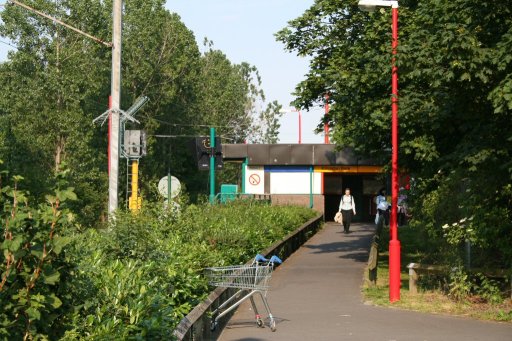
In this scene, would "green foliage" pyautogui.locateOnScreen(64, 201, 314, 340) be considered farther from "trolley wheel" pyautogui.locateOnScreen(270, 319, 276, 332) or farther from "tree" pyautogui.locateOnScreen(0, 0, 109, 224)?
"tree" pyautogui.locateOnScreen(0, 0, 109, 224)

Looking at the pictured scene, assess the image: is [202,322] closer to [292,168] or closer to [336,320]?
[336,320]

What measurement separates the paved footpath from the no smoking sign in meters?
30.5

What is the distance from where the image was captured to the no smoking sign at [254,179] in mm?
51625

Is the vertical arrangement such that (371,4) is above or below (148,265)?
above

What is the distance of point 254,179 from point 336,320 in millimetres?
38110

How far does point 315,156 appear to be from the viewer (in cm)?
5131

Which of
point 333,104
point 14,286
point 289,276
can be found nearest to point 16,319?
point 14,286

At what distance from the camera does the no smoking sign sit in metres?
51.6

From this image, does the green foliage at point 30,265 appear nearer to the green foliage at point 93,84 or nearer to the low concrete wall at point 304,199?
the low concrete wall at point 304,199

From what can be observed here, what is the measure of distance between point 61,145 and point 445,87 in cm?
5076

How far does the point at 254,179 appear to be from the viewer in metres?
51.7

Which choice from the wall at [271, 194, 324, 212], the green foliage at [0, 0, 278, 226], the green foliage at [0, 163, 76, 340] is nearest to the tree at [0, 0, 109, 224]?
the green foliage at [0, 0, 278, 226]

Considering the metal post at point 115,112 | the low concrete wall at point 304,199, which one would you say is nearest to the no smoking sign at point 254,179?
the low concrete wall at point 304,199

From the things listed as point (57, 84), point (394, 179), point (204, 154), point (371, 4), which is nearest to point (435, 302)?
point (394, 179)
